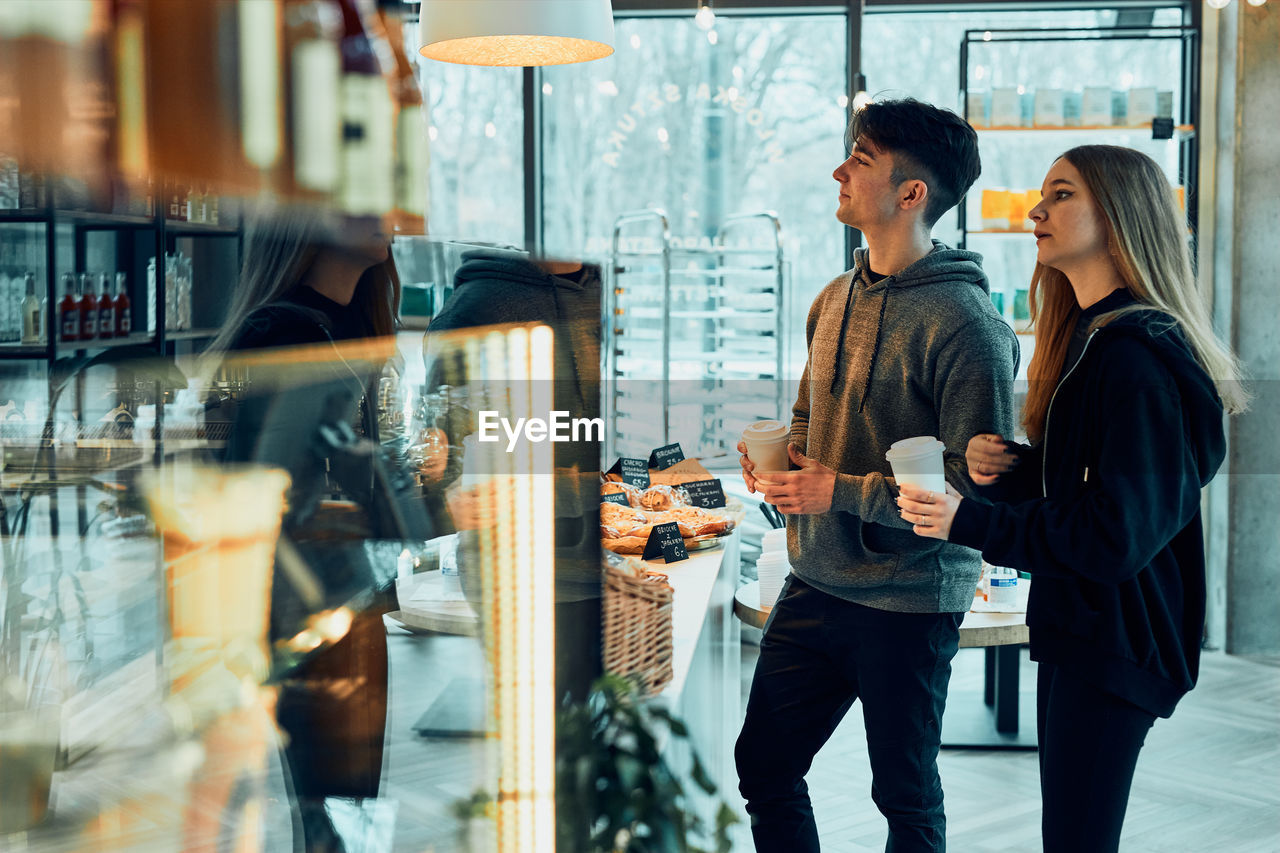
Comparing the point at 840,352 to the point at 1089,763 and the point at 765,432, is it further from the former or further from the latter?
the point at 1089,763

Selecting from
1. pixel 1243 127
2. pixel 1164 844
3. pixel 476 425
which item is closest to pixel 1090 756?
pixel 476 425

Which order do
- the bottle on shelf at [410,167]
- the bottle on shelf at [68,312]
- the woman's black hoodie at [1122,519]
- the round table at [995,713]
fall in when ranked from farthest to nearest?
the round table at [995,713] < the woman's black hoodie at [1122,519] < the bottle on shelf at [410,167] < the bottle on shelf at [68,312]

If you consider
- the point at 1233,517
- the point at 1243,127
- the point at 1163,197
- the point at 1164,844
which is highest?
the point at 1243,127

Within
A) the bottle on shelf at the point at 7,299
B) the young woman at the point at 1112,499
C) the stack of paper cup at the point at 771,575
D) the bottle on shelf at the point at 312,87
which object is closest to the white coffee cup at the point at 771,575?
the stack of paper cup at the point at 771,575

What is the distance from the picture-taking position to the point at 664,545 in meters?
2.42

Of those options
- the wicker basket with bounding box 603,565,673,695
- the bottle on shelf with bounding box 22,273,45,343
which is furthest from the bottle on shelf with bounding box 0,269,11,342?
the wicker basket with bounding box 603,565,673,695

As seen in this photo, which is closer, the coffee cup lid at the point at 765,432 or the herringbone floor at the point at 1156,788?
the coffee cup lid at the point at 765,432

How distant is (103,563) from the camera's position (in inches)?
23.3

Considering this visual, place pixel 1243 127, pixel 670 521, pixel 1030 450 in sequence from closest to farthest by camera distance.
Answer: pixel 1030 450 < pixel 670 521 < pixel 1243 127

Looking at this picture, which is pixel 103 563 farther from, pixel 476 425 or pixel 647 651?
pixel 647 651

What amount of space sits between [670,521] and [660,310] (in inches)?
101

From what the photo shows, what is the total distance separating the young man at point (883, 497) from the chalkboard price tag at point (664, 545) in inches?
18.1

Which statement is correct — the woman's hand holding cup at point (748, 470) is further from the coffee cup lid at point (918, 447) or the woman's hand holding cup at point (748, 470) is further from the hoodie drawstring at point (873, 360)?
the coffee cup lid at point (918, 447)

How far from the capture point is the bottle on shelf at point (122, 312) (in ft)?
1.92
